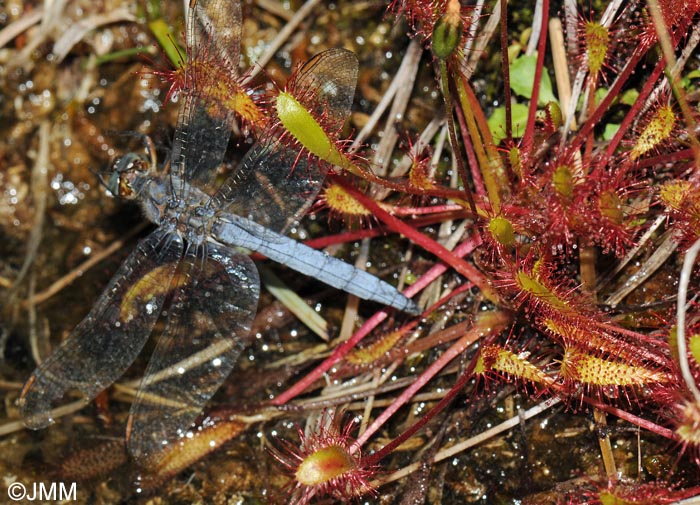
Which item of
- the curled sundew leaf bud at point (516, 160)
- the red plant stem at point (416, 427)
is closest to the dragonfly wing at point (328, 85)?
the curled sundew leaf bud at point (516, 160)

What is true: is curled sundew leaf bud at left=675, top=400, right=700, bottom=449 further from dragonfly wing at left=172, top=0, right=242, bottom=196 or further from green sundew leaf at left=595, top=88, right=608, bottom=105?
dragonfly wing at left=172, top=0, right=242, bottom=196

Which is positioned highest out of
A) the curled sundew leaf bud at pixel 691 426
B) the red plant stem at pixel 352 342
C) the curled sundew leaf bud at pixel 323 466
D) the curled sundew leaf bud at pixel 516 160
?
the curled sundew leaf bud at pixel 516 160

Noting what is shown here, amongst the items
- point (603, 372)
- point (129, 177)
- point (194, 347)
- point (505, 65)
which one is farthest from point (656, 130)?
point (129, 177)

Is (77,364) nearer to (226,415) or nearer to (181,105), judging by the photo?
(226,415)

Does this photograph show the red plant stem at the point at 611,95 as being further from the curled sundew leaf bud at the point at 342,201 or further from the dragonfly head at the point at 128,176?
the dragonfly head at the point at 128,176

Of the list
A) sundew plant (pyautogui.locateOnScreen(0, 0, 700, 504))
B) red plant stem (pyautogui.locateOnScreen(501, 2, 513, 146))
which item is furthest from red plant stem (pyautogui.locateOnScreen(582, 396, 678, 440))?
red plant stem (pyautogui.locateOnScreen(501, 2, 513, 146))

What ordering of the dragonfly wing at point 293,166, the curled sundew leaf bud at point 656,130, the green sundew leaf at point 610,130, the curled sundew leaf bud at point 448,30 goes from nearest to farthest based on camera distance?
the curled sundew leaf bud at point 448,30
the curled sundew leaf bud at point 656,130
the dragonfly wing at point 293,166
the green sundew leaf at point 610,130
